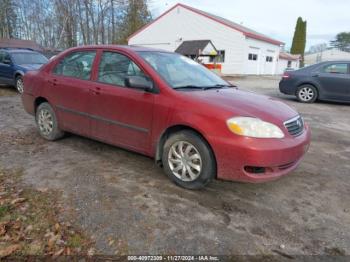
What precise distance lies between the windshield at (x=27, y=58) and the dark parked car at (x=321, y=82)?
890cm

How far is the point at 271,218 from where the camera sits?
3.11 meters

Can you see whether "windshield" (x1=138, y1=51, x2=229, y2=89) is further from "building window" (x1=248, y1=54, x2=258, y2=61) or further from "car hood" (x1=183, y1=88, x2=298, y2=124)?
"building window" (x1=248, y1=54, x2=258, y2=61)

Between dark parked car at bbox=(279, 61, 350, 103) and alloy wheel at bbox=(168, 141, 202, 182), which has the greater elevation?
dark parked car at bbox=(279, 61, 350, 103)

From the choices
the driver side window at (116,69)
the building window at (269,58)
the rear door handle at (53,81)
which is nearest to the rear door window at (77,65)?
the rear door handle at (53,81)

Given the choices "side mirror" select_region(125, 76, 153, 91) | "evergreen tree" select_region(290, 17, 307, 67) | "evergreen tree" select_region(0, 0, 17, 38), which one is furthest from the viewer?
"evergreen tree" select_region(290, 17, 307, 67)

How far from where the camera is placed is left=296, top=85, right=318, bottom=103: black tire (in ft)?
35.2

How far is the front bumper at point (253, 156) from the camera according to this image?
125 inches

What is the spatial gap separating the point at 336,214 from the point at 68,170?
3162 millimetres

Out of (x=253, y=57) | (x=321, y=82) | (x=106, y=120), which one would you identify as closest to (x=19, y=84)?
(x=106, y=120)

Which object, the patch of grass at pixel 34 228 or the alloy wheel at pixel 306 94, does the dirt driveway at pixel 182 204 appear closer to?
the patch of grass at pixel 34 228

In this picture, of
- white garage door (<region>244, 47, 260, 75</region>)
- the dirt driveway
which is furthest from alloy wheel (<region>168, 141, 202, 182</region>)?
white garage door (<region>244, 47, 260, 75</region>)

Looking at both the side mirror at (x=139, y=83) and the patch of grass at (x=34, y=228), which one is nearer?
the patch of grass at (x=34, y=228)

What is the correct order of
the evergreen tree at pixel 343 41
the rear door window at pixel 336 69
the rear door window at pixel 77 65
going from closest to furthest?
the rear door window at pixel 77 65 → the rear door window at pixel 336 69 → the evergreen tree at pixel 343 41

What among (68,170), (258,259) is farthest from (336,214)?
(68,170)
